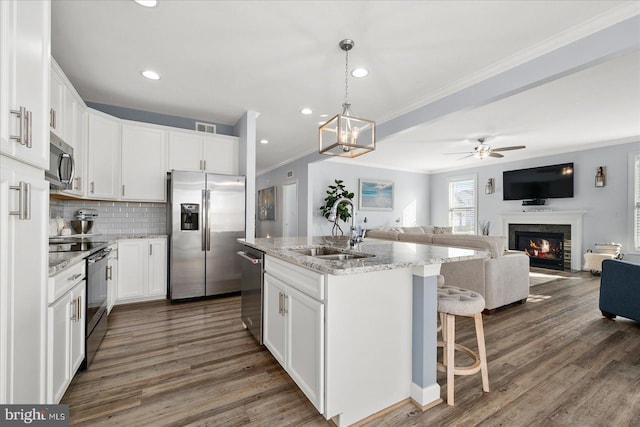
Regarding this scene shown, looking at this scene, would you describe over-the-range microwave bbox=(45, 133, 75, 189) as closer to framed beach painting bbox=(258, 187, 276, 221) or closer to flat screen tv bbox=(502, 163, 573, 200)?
framed beach painting bbox=(258, 187, 276, 221)

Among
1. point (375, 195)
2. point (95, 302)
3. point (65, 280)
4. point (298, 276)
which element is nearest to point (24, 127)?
point (65, 280)

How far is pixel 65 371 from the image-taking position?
170 cm

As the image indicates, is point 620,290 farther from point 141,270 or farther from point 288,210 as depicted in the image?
point 288,210

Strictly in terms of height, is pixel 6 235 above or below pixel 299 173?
below

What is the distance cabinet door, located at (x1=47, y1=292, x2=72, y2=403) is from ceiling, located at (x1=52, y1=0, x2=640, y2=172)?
2.08 metres

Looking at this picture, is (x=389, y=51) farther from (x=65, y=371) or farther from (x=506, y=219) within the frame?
(x=506, y=219)

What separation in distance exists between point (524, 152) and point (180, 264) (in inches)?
292

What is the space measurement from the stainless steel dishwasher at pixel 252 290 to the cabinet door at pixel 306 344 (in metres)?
0.54

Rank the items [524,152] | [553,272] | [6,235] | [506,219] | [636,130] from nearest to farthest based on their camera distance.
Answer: [6,235] → [636,130] → [553,272] → [524,152] → [506,219]

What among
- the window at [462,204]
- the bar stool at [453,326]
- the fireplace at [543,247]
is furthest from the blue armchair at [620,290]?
the window at [462,204]

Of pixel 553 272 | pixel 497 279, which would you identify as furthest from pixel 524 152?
pixel 497 279

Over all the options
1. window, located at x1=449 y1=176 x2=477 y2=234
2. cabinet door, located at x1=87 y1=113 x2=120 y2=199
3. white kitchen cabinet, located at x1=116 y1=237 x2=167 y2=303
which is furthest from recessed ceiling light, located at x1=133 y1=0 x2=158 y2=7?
window, located at x1=449 y1=176 x2=477 y2=234

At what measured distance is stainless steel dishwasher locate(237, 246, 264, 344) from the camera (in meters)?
2.36

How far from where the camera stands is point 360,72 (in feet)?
9.86
